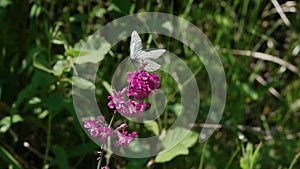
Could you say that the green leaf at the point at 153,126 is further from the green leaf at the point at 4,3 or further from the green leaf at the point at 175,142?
the green leaf at the point at 4,3

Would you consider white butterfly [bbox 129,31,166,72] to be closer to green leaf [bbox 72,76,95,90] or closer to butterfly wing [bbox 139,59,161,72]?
butterfly wing [bbox 139,59,161,72]

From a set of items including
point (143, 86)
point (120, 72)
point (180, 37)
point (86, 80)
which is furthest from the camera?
point (180, 37)

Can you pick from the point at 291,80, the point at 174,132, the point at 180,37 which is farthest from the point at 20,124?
the point at 291,80

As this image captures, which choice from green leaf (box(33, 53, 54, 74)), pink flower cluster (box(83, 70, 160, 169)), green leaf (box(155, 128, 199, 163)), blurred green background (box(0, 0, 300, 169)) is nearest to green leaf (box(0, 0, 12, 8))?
blurred green background (box(0, 0, 300, 169))

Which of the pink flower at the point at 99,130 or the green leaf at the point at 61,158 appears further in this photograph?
the green leaf at the point at 61,158

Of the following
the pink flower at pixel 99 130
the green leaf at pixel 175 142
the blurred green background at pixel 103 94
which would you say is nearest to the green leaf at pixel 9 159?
the blurred green background at pixel 103 94

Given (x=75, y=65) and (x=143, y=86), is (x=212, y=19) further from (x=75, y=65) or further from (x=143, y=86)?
(x=143, y=86)
